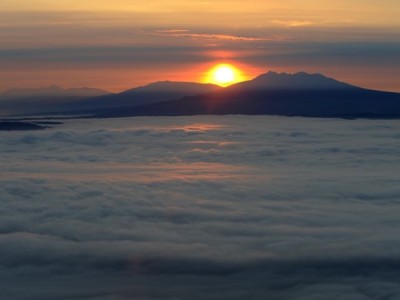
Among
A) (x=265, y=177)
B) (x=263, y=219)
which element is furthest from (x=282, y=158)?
(x=263, y=219)

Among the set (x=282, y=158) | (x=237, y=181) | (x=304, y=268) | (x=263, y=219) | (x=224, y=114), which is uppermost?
(x=224, y=114)

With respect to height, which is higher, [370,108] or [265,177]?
[370,108]

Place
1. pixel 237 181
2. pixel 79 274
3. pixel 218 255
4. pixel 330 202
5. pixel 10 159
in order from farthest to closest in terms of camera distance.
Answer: pixel 10 159 < pixel 237 181 < pixel 330 202 < pixel 218 255 < pixel 79 274

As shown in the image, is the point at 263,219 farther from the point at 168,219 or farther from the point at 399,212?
the point at 399,212

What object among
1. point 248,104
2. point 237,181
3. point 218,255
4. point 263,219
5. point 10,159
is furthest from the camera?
point 248,104

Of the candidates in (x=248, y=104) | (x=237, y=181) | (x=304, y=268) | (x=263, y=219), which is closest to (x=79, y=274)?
(x=304, y=268)

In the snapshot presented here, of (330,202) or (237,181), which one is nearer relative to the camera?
(330,202)

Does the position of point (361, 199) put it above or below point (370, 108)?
below

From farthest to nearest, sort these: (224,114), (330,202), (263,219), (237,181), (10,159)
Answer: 1. (224,114)
2. (10,159)
3. (237,181)
4. (330,202)
5. (263,219)

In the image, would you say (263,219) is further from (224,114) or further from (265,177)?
(224,114)
